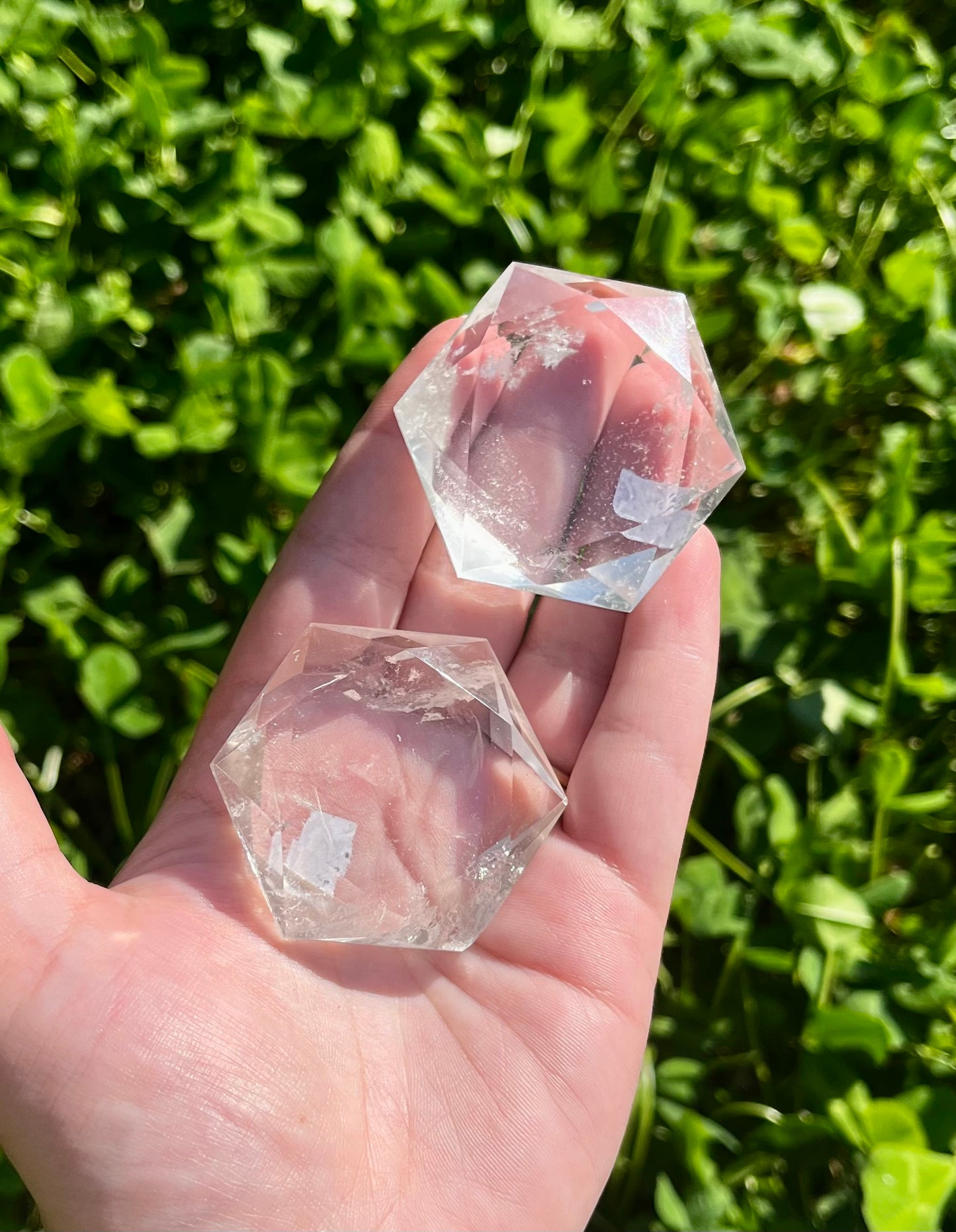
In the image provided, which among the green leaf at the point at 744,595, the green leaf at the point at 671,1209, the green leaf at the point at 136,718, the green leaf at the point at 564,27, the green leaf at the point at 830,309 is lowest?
the green leaf at the point at 671,1209

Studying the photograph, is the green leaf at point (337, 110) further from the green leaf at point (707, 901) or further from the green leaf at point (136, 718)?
the green leaf at point (707, 901)

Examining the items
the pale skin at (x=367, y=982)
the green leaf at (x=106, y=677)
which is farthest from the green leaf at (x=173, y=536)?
the pale skin at (x=367, y=982)

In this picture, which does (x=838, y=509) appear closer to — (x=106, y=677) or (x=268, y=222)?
(x=268, y=222)

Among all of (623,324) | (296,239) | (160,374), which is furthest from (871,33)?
(160,374)

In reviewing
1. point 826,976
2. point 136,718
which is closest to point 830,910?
point 826,976

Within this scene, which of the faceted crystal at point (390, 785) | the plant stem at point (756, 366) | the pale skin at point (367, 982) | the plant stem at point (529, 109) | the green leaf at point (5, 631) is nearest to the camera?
the pale skin at point (367, 982)

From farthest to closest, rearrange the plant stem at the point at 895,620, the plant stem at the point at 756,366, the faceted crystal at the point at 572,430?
the plant stem at the point at 756,366 < the plant stem at the point at 895,620 < the faceted crystal at the point at 572,430

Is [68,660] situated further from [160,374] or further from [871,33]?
[871,33]
